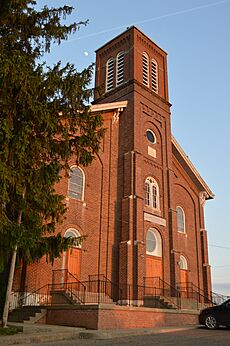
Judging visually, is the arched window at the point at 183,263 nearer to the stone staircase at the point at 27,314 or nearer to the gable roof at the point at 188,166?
the gable roof at the point at 188,166

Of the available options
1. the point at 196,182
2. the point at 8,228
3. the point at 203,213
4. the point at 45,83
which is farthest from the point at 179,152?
the point at 8,228

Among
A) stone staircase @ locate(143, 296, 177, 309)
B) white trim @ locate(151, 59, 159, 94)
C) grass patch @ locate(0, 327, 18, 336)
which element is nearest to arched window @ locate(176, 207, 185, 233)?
stone staircase @ locate(143, 296, 177, 309)

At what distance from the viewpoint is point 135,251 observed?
68.2 feet

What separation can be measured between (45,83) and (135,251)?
38.0ft

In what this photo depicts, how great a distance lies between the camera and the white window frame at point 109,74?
2761 centimetres

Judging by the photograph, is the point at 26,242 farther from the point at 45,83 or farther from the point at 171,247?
the point at 171,247

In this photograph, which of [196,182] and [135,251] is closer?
[135,251]

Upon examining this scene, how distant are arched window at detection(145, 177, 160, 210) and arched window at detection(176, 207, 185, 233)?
3380 millimetres

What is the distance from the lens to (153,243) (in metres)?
23.5

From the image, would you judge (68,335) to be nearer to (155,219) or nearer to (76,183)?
(76,183)

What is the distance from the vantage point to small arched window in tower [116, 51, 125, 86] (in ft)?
88.9

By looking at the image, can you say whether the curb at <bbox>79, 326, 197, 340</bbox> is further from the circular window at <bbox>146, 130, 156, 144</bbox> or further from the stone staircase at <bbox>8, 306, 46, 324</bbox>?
the circular window at <bbox>146, 130, 156, 144</bbox>

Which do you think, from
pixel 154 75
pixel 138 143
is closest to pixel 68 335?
pixel 138 143

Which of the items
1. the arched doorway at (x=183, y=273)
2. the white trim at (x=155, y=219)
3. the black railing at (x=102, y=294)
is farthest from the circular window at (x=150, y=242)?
the arched doorway at (x=183, y=273)
